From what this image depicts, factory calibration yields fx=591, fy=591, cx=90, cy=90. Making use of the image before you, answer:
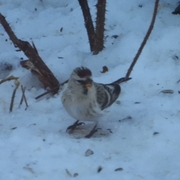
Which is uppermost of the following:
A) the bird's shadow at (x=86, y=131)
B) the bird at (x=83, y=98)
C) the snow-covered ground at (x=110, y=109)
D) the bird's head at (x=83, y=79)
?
the bird's head at (x=83, y=79)

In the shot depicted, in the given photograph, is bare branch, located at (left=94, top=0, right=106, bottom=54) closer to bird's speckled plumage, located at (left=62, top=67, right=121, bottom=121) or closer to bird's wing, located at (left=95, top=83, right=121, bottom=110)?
bird's wing, located at (left=95, top=83, right=121, bottom=110)

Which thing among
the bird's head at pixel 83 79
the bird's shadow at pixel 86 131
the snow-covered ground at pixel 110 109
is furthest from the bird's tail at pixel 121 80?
the bird's head at pixel 83 79

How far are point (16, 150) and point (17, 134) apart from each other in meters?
0.16

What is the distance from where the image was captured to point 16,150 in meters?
3.24

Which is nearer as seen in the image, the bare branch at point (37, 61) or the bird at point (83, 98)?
the bird at point (83, 98)

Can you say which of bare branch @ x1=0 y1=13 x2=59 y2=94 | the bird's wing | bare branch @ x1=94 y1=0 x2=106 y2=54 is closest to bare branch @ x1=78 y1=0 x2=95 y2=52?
bare branch @ x1=94 y1=0 x2=106 y2=54

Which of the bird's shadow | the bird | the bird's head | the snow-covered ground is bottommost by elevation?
the bird's shadow

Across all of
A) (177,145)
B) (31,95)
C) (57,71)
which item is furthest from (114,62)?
(177,145)

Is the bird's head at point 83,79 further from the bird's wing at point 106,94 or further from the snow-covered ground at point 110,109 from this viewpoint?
the snow-covered ground at point 110,109

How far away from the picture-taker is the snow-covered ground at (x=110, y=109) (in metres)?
3.10

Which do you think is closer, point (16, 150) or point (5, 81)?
point (16, 150)

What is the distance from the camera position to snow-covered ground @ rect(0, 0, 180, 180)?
3098mm

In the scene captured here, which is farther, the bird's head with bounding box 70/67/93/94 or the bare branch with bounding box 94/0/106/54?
the bare branch with bounding box 94/0/106/54

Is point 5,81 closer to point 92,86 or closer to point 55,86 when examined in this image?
point 55,86
